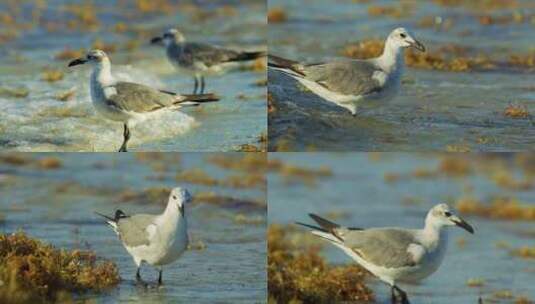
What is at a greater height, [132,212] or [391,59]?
[391,59]

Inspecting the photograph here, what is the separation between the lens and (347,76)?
1310cm

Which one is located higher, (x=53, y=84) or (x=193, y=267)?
(x=53, y=84)

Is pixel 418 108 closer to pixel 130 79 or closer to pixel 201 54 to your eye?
pixel 201 54

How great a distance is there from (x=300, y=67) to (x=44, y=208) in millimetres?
4258

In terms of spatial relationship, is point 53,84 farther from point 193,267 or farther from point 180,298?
point 180,298

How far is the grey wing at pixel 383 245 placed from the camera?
11219mm

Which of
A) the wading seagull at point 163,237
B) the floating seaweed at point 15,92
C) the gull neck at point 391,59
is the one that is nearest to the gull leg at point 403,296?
the wading seagull at point 163,237

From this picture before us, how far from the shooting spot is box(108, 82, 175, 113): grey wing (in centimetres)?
1313

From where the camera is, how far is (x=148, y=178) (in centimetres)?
1741

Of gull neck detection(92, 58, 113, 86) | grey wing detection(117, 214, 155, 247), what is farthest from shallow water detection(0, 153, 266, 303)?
gull neck detection(92, 58, 113, 86)

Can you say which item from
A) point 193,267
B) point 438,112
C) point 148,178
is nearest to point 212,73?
point 148,178

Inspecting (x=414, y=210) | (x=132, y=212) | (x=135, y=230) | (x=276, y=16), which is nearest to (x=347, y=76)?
(x=135, y=230)

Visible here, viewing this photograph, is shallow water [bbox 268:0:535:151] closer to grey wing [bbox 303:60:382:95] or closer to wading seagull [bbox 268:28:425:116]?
wading seagull [bbox 268:28:425:116]

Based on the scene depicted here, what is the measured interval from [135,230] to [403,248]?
9.59 ft
